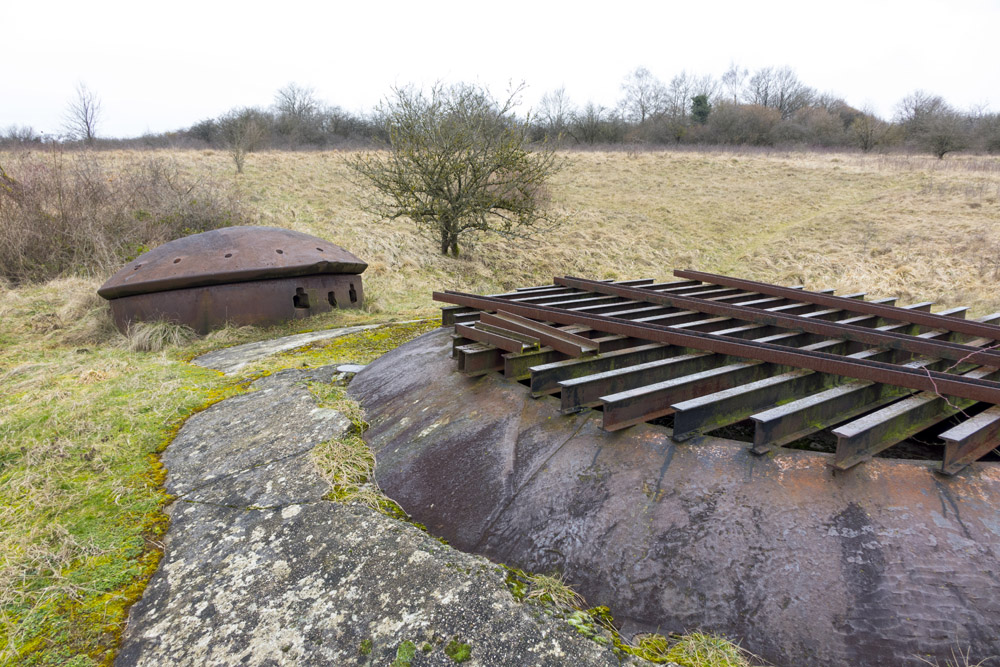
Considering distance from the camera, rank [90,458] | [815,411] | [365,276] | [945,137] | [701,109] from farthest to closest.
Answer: [701,109] < [945,137] < [365,276] < [90,458] < [815,411]

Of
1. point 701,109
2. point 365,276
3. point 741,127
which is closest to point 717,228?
point 365,276

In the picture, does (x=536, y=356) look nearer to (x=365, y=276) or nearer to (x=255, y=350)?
(x=255, y=350)

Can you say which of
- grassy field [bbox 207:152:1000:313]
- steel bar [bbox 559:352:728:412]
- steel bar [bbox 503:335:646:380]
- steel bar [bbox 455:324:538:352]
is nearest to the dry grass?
grassy field [bbox 207:152:1000:313]

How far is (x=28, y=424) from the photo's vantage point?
386 cm

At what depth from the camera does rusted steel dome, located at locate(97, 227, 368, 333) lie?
665cm

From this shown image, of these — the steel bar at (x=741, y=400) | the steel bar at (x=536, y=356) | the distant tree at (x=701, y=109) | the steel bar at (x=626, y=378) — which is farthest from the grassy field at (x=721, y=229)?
the distant tree at (x=701, y=109)

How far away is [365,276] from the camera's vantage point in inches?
487

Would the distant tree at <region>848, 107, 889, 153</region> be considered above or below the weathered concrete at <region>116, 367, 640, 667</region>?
above

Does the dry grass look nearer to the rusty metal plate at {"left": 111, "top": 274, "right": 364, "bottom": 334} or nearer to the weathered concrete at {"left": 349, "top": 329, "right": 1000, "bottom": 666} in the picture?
the rusty metal plate at {"left": 111, "top": 274, "right": 364, "bottom": 334}

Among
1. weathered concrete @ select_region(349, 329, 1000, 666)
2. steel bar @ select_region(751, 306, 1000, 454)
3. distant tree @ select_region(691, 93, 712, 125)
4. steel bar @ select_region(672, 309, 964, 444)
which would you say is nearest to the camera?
weathered concrete @ select_region(349, 329, 1000, 666)

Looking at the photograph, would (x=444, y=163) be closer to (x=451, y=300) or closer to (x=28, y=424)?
(x=451, y=300)

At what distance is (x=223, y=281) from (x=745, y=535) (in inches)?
260

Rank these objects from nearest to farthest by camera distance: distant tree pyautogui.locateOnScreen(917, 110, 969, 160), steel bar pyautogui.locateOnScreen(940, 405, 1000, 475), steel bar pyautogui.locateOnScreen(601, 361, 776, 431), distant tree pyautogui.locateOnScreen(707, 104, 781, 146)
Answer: steel bar pyautogui.locateOnScreen(940, 405, 1000, 475), steel bar pyautogui.locateOnScreen(601, 361, 776, 431), distant tree pyautogui.locateOnScreen(917, 110, 969, 160), distant tree pyautogui.locateOnScreen(707, 104, 781, 146)

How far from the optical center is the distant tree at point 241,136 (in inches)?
774
